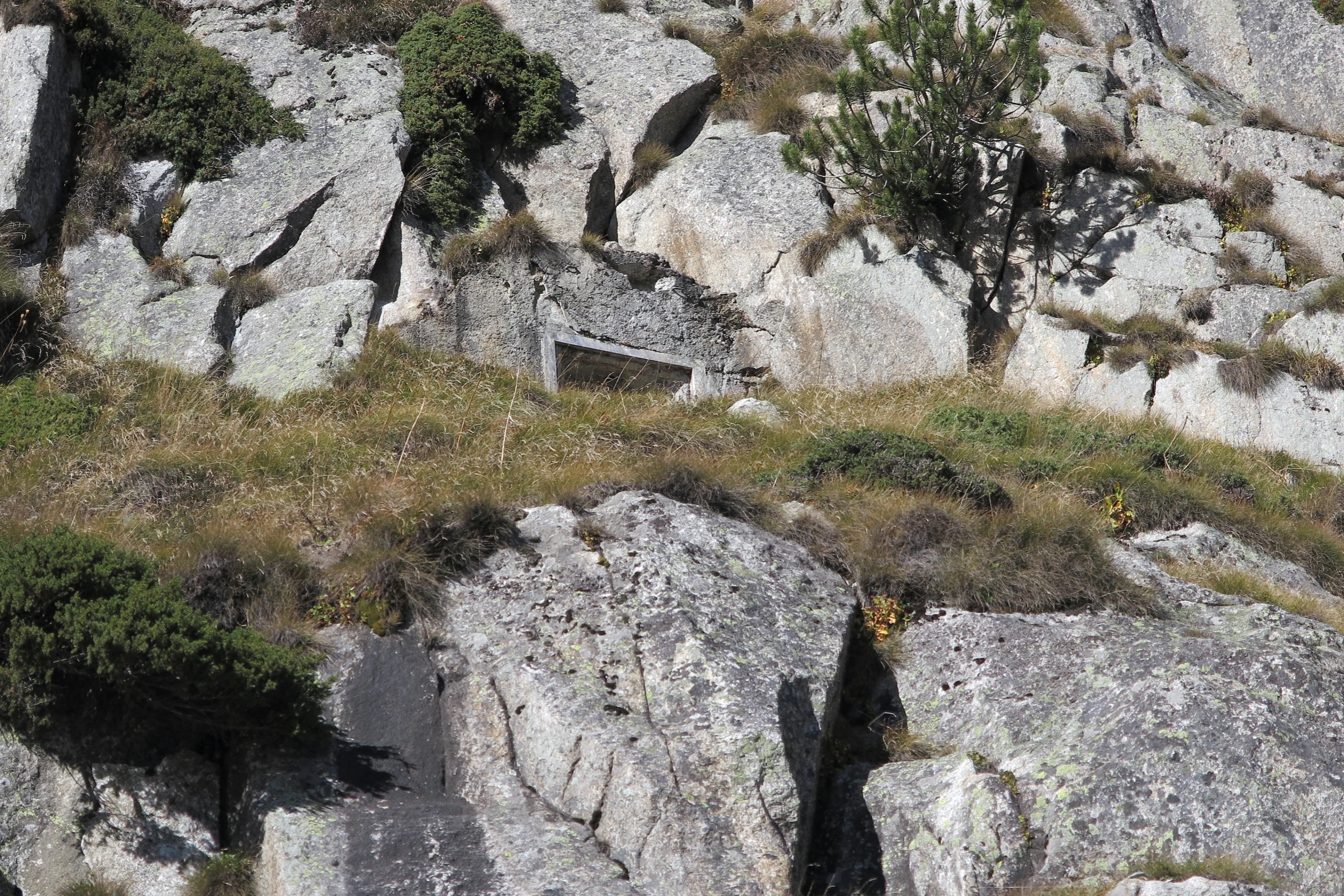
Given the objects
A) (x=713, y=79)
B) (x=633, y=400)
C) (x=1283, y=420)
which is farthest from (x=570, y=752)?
(x=713, y=79)

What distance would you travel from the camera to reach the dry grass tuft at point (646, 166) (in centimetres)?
1598

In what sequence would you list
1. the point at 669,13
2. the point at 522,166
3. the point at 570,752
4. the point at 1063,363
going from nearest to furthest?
the point at 570,752 → the point at 1063,363 → the point at 522,166 → the point at 669,13

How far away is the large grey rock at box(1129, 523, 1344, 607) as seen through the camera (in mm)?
9391

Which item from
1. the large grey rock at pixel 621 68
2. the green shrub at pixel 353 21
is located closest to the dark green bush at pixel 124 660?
the large grey rock at pixel 621 68

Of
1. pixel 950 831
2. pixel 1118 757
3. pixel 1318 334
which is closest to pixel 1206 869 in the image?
pixel 1118 757

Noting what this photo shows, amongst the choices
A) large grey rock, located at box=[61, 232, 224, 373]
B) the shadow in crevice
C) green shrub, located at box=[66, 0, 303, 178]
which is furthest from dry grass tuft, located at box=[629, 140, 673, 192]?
Answer: the shadow in crevice

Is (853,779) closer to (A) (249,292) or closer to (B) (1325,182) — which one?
(A) (249,292)

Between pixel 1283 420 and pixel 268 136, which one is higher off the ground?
pixel 268 136

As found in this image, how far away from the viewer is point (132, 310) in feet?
42.8

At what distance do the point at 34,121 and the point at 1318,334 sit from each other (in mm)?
14937

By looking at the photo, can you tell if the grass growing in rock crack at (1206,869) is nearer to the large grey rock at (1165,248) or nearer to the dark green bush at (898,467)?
the dark green bush at (898,467)

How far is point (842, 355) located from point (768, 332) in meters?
1.04

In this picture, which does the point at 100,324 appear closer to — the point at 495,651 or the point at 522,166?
the point at 522,166

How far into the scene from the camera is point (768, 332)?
14.6m
